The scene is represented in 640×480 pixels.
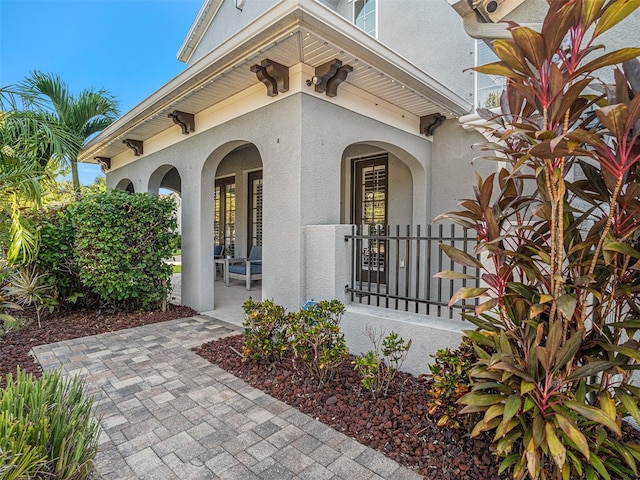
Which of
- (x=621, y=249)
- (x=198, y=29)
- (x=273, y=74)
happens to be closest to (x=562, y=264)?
(x=621, y=249)

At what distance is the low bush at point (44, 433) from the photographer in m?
1.87

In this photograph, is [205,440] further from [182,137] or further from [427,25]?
[427,25]

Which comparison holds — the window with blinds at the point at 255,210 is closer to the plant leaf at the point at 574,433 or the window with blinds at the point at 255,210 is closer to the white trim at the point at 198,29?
the white trim at the point at 198,29

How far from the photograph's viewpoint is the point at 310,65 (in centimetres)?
507

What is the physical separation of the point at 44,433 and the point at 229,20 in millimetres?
13965

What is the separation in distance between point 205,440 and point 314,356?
1.45 metres

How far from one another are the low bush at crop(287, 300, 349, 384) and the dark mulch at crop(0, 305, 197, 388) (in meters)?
3.47

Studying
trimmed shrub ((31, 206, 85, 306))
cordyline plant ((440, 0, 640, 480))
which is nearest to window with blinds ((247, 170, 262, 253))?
trimmed shrub ((31, 206, 85, 306))

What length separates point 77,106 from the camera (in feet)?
31.4

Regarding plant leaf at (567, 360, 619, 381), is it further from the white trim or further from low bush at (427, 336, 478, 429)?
the white trim

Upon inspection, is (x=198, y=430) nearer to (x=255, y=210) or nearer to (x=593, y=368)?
(x=593, y=368)

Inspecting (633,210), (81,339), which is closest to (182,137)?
(81,339)

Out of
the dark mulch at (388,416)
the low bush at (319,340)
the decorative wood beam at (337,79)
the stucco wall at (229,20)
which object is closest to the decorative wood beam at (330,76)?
the decorative wood beam at (337,79)

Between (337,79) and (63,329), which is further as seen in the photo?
(63,329)
